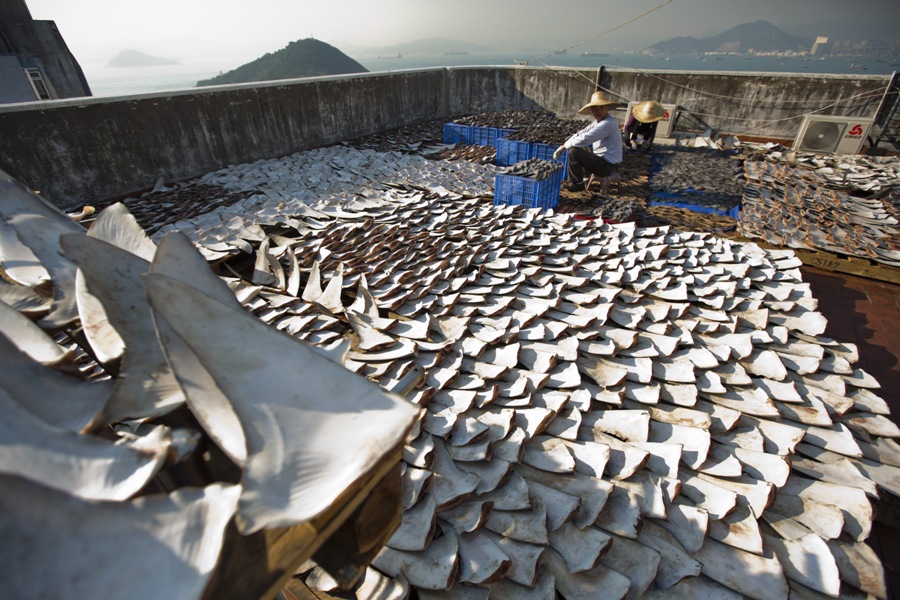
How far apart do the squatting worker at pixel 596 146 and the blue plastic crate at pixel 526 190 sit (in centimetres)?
75

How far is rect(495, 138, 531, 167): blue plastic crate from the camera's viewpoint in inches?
325

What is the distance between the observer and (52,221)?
144cm

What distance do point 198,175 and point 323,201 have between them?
3.49m

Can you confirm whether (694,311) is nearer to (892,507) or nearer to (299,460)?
(892,507)

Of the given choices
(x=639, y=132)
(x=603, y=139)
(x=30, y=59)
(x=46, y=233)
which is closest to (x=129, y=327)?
(x=46, y=233)

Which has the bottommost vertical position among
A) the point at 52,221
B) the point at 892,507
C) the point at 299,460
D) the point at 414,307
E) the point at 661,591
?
the point at 892,507

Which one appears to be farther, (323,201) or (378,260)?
(323,201)

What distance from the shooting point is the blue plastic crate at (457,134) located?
10.0 m

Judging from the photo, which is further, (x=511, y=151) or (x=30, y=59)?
(x=30, y=59)

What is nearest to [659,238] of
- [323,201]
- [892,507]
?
[892,507]

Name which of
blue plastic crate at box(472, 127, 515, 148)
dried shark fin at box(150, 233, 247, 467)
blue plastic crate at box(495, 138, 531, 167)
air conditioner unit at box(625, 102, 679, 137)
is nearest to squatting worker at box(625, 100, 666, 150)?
air conditioner unit at box(625, 102, 679, 137)

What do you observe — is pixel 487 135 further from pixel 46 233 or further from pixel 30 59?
pixel 30 59

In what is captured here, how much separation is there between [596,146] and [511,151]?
1.89 meters

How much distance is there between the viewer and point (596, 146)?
708 centimetres
